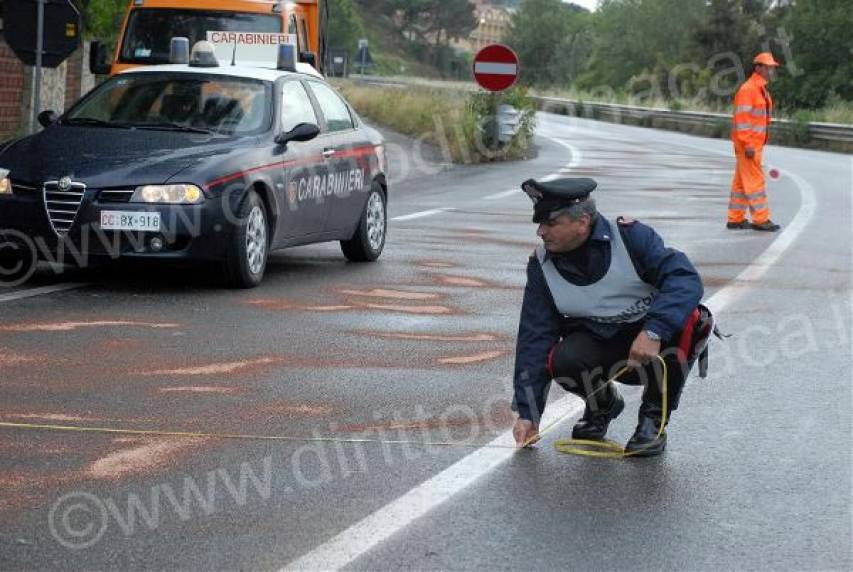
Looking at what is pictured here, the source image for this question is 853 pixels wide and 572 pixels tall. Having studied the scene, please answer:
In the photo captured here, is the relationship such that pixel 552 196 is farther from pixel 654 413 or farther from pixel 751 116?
pixel 751 116

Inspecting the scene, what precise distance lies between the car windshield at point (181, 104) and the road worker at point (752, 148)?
7350 millimetres

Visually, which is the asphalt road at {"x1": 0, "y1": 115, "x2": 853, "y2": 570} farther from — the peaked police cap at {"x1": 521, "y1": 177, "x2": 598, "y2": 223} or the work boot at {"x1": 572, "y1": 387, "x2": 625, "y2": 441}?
the peaked police cap at {"x1": 521, "y1": 177, "x2": 598, "y2": 223}

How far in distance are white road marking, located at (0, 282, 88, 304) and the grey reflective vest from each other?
199 inches

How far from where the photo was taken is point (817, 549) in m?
5.54

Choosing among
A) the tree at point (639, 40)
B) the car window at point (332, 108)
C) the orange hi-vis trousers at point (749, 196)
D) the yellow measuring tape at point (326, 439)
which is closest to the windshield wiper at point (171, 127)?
the car window at point (332, 108)

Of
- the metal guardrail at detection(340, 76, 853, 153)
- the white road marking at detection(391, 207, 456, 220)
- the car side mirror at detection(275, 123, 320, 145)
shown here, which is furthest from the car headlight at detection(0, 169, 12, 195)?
Answer: the metal guardrail at detection(340, 76, 853, 153)

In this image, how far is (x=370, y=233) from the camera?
13.9 metres

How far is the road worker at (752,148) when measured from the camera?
18.6 metres

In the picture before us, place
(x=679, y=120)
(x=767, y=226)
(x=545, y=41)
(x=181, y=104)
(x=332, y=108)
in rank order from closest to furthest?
(x=181, y=104) → (x=332, y=108) → (x=767, y=226) → (x=679, y=120) → (x=545, y=41)

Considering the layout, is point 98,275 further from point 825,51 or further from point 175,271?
point 825,51

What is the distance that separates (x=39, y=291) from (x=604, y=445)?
5475mm

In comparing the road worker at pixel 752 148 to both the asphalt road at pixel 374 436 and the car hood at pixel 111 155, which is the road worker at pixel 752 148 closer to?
the asphalt road at pixel 374 436

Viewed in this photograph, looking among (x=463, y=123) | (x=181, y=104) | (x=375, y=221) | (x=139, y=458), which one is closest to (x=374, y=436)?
(x=139, y=458)

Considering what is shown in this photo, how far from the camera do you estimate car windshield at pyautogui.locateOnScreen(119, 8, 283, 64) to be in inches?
837
